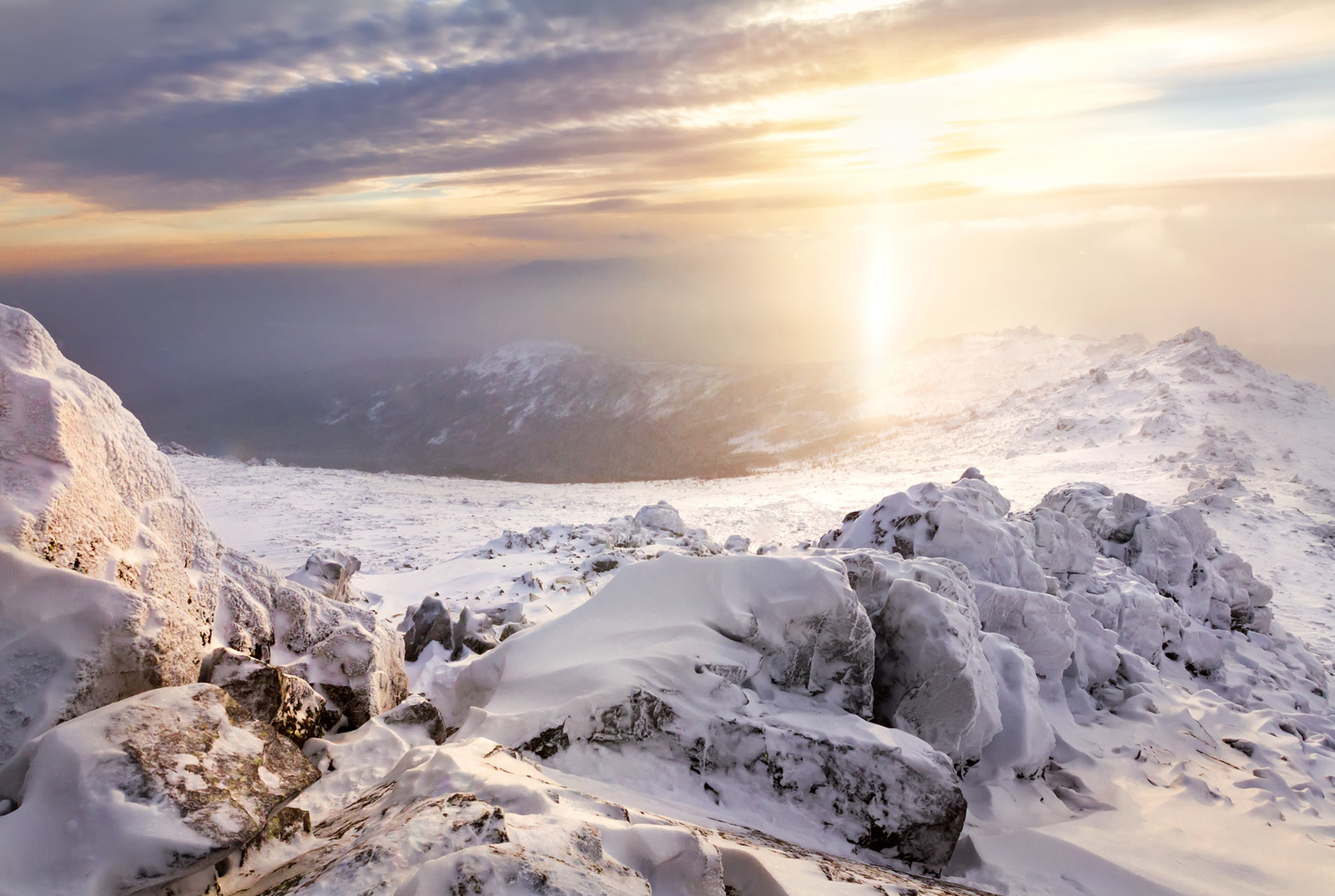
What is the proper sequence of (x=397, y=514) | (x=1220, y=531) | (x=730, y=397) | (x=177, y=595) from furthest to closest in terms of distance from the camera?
(x=730, y=397), (x=397, y=514), (x=1220, y=531), (x=177, y=595)

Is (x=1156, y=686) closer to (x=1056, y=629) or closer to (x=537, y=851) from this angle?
(x=1056, y=629)

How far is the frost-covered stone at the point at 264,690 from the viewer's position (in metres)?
3.32

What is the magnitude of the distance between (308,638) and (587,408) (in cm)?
7737

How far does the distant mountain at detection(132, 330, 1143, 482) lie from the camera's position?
5078 cm

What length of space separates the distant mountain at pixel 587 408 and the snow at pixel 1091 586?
15636 millimetres

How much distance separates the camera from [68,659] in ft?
8.70

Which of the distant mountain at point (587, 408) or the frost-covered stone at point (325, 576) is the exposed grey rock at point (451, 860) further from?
the distant mountain at point (587, 408)

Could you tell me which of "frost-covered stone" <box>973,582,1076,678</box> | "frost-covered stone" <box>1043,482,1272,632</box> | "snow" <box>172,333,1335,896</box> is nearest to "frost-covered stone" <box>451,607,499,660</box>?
"snow" <box>172,333,1335,896</box>

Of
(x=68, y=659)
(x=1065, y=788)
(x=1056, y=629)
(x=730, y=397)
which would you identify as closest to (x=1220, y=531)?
(x=1056, y=629)

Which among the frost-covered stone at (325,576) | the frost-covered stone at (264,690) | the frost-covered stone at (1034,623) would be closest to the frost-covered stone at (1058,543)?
the frost-covered stone at (1034,623)

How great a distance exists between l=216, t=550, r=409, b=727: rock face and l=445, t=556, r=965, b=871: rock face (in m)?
0.62

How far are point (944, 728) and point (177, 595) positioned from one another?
466cm

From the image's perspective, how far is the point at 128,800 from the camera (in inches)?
92.6

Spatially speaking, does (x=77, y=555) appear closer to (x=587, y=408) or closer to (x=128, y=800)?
(x=128, y=800)
